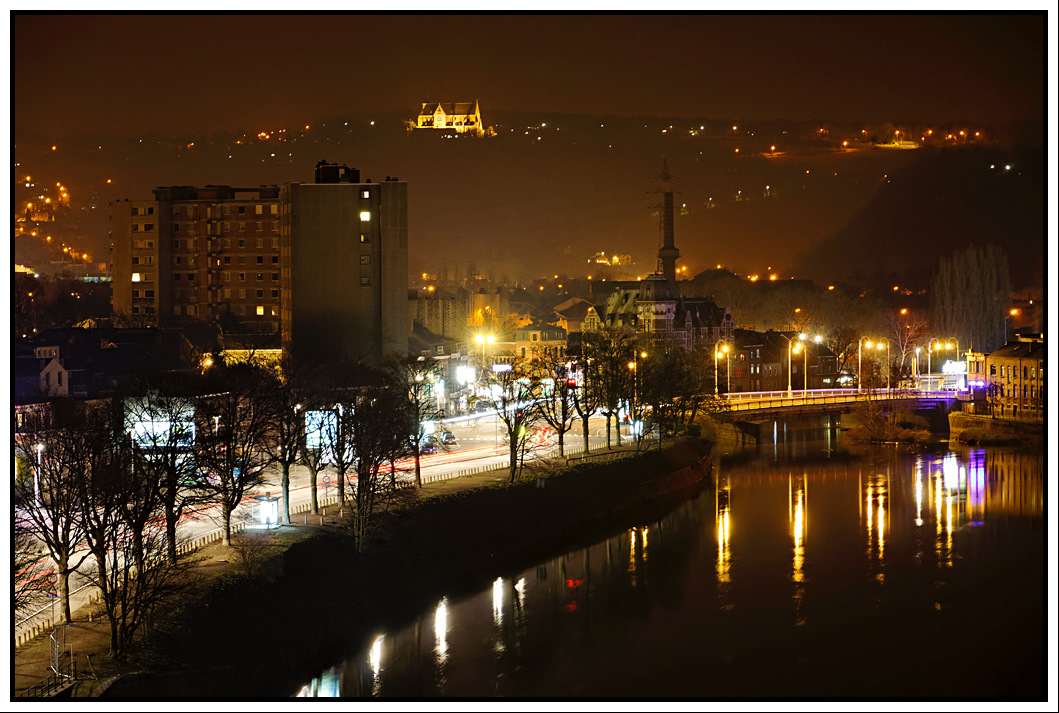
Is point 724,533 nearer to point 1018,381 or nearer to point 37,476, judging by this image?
point 37,476

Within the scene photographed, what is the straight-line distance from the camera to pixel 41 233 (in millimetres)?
44062

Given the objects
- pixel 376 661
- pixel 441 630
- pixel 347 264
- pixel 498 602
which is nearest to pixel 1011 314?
pixel 347 264

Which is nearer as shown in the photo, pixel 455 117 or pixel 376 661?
pixel 376 661

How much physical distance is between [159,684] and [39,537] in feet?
8.29

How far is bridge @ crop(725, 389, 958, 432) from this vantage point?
30703 mm

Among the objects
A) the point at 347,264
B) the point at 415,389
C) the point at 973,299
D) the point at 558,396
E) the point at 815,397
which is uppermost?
the point at 347,264

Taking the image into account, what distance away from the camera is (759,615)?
13328 mm

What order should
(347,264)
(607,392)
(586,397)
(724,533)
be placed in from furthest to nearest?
(347,264) < (607,392) < (586,397) < (724,533)

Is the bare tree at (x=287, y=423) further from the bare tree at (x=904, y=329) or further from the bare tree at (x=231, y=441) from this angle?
the bare tree at (x=904, y=329)

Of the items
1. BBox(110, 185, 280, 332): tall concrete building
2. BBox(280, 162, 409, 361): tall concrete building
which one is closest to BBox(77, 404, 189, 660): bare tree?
BBox(280, 162, 409, 361): tall concrete building

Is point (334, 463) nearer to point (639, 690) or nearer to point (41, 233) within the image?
point (639, 690)

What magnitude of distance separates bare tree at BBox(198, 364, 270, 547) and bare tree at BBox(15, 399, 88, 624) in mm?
1560

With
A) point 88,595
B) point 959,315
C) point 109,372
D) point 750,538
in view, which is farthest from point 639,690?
point 959,315

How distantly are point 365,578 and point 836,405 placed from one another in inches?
832
